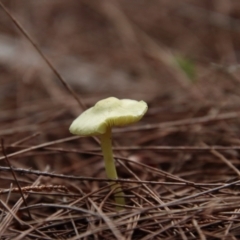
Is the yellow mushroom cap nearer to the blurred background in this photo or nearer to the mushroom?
the mushroom

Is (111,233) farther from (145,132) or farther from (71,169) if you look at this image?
(145,132)

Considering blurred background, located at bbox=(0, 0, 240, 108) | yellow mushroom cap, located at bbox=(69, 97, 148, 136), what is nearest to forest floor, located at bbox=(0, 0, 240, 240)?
blurred background, located at bbox=(0, 0, 240, 108)

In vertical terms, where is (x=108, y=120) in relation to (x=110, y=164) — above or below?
above

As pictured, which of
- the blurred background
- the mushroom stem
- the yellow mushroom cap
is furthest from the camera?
the blurred background

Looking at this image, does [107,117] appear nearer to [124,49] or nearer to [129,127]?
[129,127]

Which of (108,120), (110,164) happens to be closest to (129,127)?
(110,164)

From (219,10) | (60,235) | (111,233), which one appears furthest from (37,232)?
(219,10)

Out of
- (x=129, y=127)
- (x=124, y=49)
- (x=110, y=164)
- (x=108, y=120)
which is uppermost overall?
(x=124, y=49)

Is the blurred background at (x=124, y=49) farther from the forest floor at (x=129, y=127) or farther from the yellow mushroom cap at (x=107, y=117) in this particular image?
the yellow mushroom cap at (x=107, y=117)
